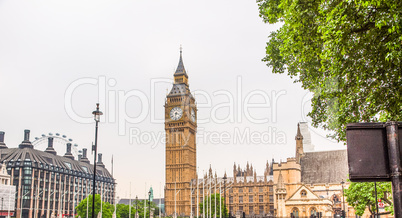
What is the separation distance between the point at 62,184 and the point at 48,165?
10.0 meters

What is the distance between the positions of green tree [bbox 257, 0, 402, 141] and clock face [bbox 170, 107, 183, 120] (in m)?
114

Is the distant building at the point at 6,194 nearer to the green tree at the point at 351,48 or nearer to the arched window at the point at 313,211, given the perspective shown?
the arched window at the point at 313,211

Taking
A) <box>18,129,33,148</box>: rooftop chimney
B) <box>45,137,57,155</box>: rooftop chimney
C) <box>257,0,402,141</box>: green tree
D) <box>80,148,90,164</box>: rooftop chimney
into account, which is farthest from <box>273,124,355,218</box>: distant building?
<box>80,148,90,164</box>: rooftop chimney

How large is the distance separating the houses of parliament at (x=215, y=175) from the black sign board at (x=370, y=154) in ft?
271

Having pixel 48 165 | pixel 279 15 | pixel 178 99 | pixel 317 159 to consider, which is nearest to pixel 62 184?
pixel 48 165

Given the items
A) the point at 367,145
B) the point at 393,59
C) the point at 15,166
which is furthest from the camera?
the point at 15,166

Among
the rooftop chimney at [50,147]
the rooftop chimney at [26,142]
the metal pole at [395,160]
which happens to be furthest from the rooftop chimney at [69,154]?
the metal pole at [395,160]

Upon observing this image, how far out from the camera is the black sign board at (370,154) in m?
4.14

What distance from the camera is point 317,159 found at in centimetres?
9094

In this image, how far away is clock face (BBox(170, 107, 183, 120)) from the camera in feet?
432

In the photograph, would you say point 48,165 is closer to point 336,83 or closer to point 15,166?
point 15,166

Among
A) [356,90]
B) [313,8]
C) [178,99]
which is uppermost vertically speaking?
[178,99]

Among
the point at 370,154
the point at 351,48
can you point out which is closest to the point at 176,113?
the point at 351,48

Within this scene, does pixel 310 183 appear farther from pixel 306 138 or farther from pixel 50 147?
pixel 50 147
